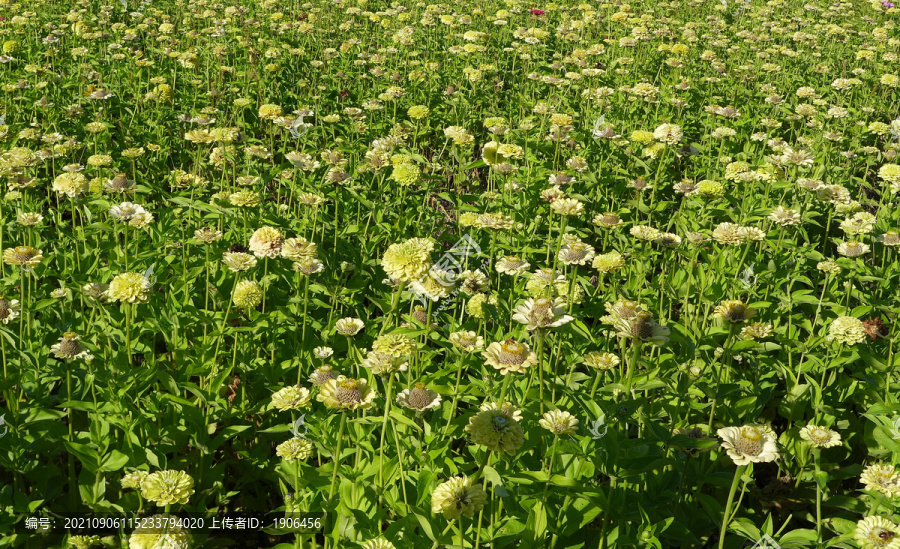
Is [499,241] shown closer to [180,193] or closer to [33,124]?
[180,193]

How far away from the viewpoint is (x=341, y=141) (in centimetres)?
523

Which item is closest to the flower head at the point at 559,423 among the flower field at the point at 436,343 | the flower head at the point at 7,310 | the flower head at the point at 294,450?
the flower field at the point at 436,343

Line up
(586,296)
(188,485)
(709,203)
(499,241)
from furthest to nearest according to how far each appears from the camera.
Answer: (709,203) → (499,241) → (586,296) → (188,485)

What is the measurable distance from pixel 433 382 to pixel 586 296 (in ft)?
4.22

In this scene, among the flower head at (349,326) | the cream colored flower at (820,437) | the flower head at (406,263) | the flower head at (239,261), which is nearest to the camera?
the flower head at (406,263)

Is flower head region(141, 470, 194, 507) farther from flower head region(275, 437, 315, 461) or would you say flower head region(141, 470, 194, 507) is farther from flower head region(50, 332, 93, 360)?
flower head region(50, 332, 93, 360)

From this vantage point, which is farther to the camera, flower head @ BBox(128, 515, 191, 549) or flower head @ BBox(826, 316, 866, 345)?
flower head @ BBox(826, 316, 866, 345)

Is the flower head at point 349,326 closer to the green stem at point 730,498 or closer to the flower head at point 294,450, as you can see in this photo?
the flower head at point 294,450

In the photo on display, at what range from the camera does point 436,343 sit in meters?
3.50

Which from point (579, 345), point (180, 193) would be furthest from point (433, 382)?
point (180, 193)

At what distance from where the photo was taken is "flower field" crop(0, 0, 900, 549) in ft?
7.34

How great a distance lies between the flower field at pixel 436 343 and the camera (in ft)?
7.34

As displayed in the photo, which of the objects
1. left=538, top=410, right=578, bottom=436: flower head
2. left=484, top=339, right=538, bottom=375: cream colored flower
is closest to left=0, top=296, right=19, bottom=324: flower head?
left=484, top=339, right=538, bottom=375: cream colored flower

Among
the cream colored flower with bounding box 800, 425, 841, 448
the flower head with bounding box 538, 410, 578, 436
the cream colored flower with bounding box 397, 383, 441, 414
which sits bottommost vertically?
the cream colored flower with bounding box 800, 425, 841, 448
